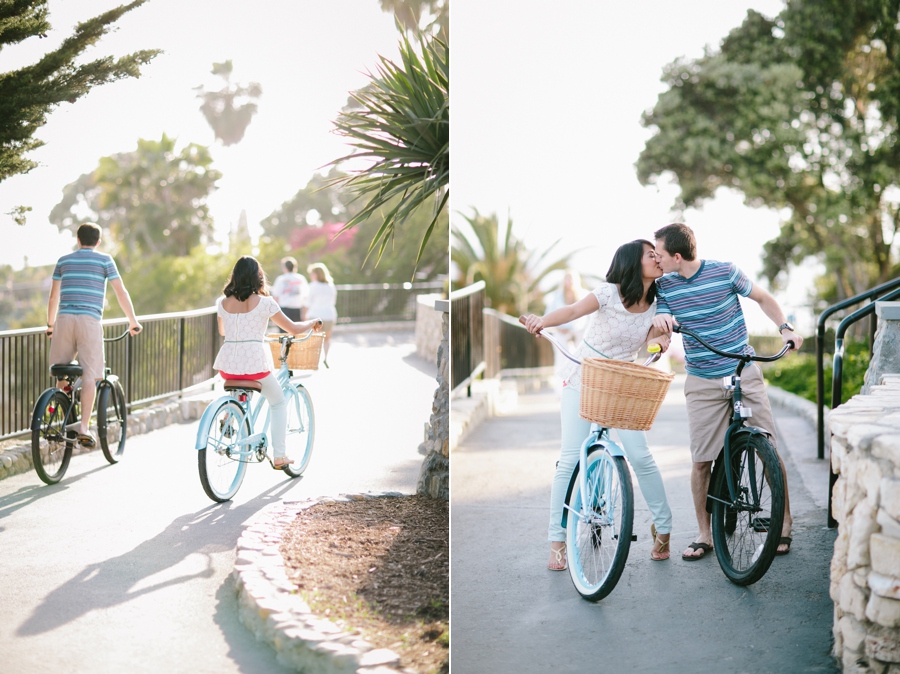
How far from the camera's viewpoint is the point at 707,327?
4.13 m

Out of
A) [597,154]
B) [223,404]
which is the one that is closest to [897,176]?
[597,154]

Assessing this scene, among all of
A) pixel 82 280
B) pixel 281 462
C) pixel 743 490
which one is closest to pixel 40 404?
pixel 82 280

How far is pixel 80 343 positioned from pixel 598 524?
250 centimetres

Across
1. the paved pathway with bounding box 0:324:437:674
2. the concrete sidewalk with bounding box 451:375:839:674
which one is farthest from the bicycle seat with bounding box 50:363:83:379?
the concrete sidewalk with bounding box 451:375:839:674

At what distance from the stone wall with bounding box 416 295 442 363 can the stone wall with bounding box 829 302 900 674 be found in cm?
206

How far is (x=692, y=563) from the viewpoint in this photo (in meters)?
4.21

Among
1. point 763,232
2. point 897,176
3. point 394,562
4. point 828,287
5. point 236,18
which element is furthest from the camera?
point 828,287

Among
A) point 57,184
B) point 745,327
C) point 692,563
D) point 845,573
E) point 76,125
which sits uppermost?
point 76,125

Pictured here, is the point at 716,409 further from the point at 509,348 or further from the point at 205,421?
the point at 509,348

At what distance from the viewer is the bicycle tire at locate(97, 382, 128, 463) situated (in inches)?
174

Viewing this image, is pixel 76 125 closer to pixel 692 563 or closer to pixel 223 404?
pixel 223 404

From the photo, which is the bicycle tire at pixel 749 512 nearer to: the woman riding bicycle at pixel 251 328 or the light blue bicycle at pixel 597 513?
the light blue bicycle at pixel 597 513

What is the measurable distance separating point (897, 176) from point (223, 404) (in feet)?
42.8

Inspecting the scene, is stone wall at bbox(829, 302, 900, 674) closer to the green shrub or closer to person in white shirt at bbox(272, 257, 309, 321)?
person in white shirt at bbox(272, 257, 309, 321)
